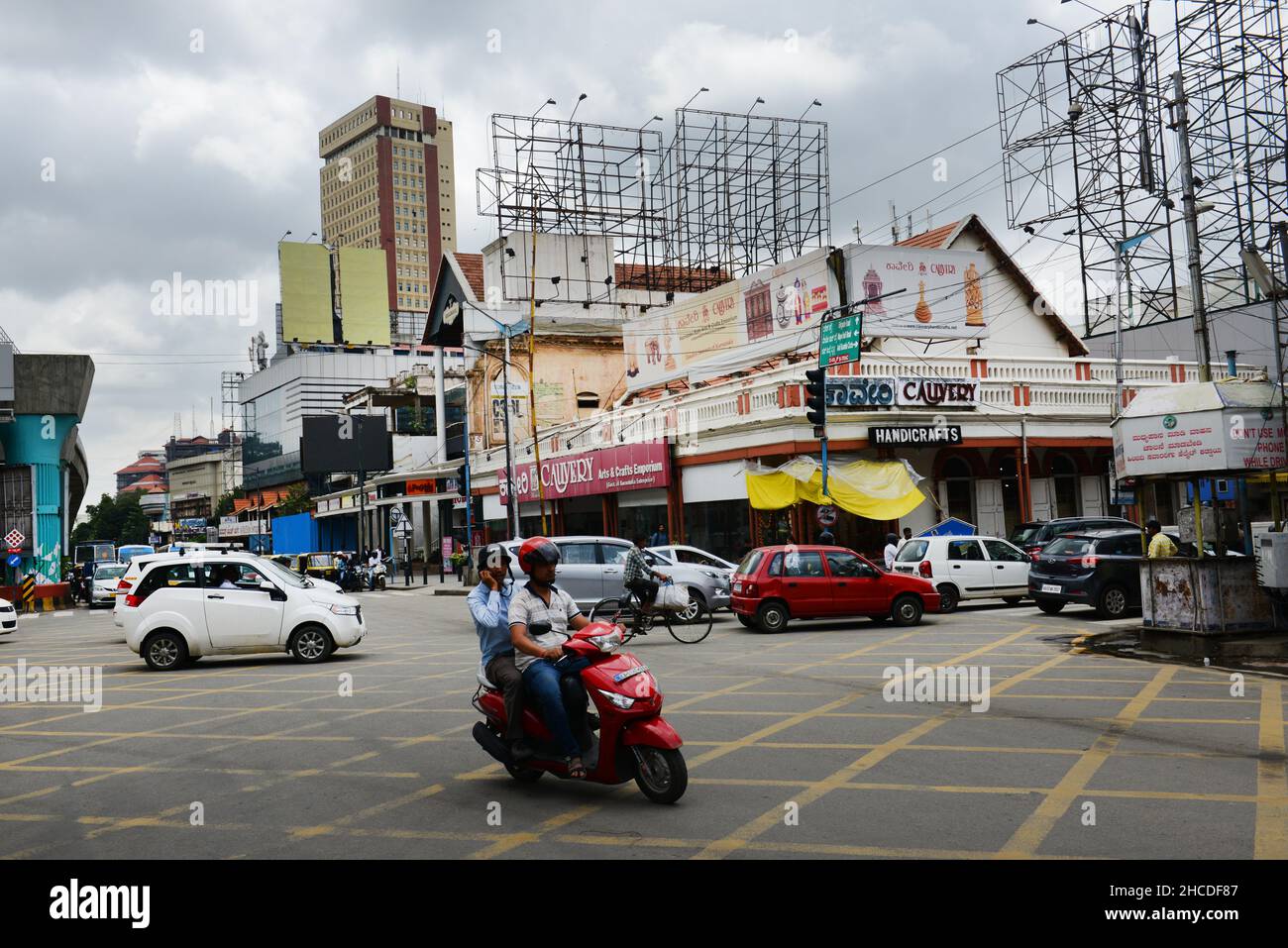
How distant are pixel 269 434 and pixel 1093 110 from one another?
9096 centimetres

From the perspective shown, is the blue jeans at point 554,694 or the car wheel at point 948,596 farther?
the car wheel at point 948,596

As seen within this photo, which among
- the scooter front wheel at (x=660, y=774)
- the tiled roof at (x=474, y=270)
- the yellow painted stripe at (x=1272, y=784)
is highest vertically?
the tiled roof at (x=474, y=270)

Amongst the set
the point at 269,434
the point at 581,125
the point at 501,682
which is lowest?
the point at 501,682

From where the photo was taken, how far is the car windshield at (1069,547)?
1875 cm

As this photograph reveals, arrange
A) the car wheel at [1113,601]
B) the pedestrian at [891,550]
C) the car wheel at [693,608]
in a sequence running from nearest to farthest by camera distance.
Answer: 1. the car wheel at [693,608]
2. the car wheel at [1113,601]
3. the pedestrian at [891,550]

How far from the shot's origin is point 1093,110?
38.3 metres

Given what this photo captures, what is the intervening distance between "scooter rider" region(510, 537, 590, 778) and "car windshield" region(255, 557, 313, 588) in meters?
9.62

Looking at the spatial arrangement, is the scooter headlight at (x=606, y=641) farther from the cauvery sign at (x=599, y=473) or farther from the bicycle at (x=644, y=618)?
the cauvery sign at (x=599, y=473)

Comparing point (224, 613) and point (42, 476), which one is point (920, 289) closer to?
point (224, 613)

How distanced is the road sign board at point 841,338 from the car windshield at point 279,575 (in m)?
12.2

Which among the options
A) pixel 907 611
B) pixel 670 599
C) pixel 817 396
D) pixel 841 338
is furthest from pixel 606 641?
pixel 841 338

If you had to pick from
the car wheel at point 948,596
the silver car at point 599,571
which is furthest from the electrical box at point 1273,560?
the silver car at point 599,571
